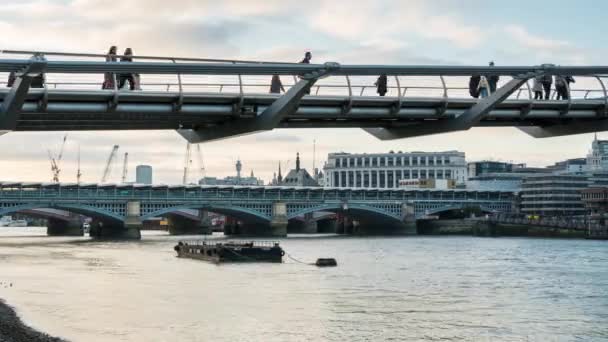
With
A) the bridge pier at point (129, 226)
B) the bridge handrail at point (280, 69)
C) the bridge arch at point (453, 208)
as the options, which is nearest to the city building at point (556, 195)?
the bridge arch at point (453, 208)

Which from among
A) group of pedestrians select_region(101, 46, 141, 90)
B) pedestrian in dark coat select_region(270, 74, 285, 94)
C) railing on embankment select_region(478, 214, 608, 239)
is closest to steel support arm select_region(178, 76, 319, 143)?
pedestrian in dark coat select_region(270, 74, 285, 94)

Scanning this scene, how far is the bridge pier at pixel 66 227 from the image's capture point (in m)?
171

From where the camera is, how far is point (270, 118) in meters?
21.6

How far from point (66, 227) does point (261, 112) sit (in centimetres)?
15559

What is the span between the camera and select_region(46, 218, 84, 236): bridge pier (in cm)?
17075

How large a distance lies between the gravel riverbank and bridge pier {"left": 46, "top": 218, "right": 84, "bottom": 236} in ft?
436

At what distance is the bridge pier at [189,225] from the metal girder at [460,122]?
151 m

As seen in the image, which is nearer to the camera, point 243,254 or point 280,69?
point 280,69

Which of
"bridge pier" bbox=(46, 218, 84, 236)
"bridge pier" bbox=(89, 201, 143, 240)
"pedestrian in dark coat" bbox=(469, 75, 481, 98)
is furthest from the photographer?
"bridge pier" bbox=(46, 218, 84, 236)

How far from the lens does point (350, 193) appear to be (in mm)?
161000

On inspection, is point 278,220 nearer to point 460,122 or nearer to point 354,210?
point 354,210

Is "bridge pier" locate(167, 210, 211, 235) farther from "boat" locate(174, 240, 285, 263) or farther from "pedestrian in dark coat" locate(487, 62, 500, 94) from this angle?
"pedestrian in dark coat" locate(487, 62, 500, 94)

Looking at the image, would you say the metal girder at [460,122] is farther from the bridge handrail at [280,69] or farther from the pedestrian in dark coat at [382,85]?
the pedestrian in dark coat at [382,85]

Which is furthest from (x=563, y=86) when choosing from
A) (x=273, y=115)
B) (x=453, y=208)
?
(x=453, y=208)
